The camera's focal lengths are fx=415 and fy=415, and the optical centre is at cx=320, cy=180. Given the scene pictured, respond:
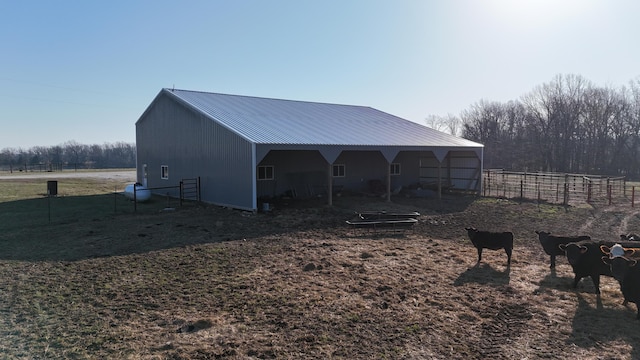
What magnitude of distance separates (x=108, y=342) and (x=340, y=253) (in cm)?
564

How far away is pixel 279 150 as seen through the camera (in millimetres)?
19188

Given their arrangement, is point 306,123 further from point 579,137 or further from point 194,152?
point 579,137

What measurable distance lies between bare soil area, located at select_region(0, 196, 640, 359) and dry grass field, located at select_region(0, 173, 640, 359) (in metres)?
0.03

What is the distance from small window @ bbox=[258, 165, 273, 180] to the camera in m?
19.6

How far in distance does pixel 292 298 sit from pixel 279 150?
43.3 ft

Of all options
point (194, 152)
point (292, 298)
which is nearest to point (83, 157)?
point (194, 152)

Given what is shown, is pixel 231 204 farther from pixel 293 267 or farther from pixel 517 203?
pixel 517 203

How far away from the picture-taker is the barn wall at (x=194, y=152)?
16453 mm

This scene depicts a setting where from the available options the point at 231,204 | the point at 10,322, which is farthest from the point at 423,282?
the point at 231,204

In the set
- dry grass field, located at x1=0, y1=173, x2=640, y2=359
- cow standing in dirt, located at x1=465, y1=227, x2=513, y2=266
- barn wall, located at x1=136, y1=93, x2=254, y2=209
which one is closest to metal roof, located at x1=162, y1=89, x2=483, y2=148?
barn wall, located at x1=136, y1=93, x2=254, y2=209

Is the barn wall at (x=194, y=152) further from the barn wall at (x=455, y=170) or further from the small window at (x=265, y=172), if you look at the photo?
the barn wall at (x=455, y=170)

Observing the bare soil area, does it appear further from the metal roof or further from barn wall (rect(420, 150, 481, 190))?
barn wall (rect(420, 150, 481, 190))

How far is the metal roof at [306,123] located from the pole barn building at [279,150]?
2.4 inches

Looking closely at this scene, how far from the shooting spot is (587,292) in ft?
22.4
